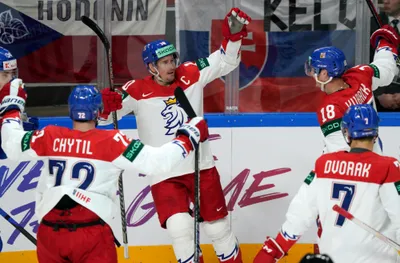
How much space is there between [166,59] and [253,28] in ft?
3.08

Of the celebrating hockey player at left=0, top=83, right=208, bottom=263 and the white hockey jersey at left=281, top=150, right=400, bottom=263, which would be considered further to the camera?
the celebrating hockey player at left=0, top=83, right=208, bottom=263

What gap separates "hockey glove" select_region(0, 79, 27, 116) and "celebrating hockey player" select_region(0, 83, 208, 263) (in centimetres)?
36

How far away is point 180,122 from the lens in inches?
223

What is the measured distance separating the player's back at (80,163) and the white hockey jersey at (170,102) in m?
1.02

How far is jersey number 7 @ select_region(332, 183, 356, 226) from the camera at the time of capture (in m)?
4.29

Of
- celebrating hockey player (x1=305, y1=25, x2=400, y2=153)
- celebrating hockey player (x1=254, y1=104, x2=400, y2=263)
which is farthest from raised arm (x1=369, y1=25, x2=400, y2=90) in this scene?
celebrating hockey player (x1=254, y1=104, x2=400, y2=263)

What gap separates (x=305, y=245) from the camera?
614 cm

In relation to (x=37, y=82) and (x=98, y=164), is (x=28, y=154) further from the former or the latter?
(x=37, y=82)

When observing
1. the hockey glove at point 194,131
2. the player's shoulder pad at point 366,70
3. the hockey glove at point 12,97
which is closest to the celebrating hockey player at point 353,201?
the hockey glove at point 194,131

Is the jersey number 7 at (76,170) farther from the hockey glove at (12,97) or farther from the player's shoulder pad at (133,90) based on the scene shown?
the player's shoulder pad at (133,90)

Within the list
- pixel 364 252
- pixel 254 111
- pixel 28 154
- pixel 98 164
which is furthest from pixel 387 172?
pixel 254 111

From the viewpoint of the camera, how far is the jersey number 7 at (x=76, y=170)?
4574 millimetres

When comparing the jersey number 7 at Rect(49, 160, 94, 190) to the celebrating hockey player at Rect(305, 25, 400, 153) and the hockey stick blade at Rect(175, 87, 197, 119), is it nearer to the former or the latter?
the hockey stick blade at Rect(175, 87, 197, 119)

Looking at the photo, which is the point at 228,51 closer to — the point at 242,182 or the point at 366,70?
the point at 366,70
